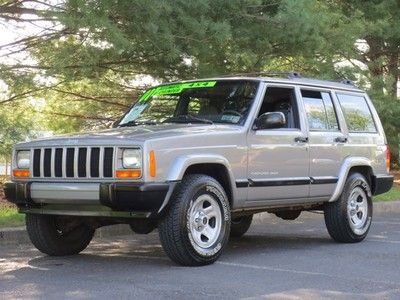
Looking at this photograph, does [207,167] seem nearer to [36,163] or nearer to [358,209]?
[36,163]

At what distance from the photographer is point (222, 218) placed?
669 cm

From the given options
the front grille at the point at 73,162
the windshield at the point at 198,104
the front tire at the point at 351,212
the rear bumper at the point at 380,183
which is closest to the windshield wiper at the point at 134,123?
the windshield at the point at 198,104

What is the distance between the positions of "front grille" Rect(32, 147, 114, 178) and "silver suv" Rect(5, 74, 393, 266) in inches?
0.4

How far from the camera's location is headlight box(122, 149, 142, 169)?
6.12 metres

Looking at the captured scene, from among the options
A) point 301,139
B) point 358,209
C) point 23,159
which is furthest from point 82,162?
point 358,209

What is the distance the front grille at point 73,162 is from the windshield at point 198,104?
4.20 feet

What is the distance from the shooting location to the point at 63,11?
363 inches

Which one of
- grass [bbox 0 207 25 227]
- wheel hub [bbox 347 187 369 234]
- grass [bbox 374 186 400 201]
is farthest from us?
grass [bbox 374 186 400 201]

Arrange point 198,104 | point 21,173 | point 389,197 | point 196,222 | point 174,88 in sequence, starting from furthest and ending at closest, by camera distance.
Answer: point 389,197 → point 174,88 → point 198,104 → point 21,173 → point 196,222

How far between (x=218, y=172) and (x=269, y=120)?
0.78 m

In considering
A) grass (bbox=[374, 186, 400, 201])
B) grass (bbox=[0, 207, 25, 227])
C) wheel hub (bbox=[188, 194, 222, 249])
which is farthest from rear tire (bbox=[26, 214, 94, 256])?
grass (bbox=[374, 186, 400, 201])

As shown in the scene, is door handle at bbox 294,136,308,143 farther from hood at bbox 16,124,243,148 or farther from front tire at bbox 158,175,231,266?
front tire at bbox 158,175,231,266

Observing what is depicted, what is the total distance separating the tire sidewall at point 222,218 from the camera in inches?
247

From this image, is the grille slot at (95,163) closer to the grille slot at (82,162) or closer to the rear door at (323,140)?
the grille slot at (82,162)
